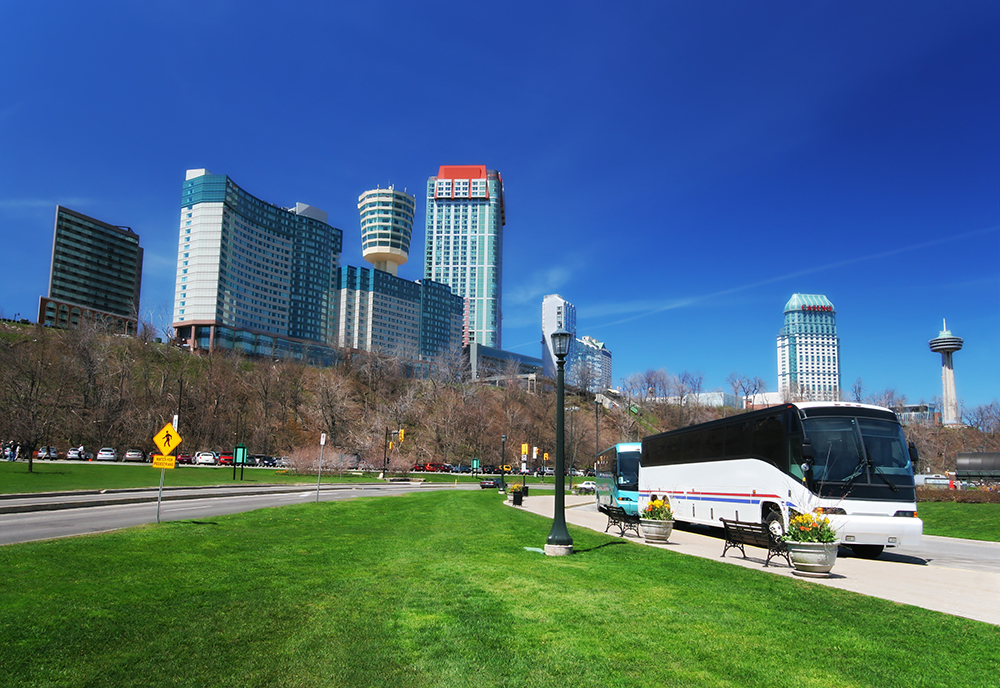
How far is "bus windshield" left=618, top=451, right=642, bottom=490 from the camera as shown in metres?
29.9

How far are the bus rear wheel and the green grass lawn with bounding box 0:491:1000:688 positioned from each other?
6.95 meters

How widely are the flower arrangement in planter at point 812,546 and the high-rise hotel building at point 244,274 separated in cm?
14011

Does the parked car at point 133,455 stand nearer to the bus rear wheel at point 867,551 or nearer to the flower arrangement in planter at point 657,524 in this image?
the flower arrangement in planter at point 657,524

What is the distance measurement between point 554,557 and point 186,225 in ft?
577

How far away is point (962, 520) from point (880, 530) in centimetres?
1899

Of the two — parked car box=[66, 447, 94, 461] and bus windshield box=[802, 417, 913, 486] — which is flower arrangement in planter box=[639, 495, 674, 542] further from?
parked car box=[66, 447, 94, 461]

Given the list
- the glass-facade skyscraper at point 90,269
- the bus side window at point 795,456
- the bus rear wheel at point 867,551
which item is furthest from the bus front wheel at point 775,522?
the glass-facade skyscraper at point 90,269

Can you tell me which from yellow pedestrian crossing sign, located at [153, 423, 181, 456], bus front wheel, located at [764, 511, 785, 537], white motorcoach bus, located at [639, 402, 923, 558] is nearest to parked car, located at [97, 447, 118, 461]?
yellow pedestrian crossing sign, located at [153, 423, 181, 456]

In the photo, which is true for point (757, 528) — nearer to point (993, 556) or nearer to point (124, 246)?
point (993, 556)

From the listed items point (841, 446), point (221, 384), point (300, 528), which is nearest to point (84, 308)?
point (221, 384)

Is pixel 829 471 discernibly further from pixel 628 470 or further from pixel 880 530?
pixel 628 470

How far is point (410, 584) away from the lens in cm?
925

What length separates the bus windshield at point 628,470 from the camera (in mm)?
29875

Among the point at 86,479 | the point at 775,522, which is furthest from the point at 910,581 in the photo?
the point at 86,479
